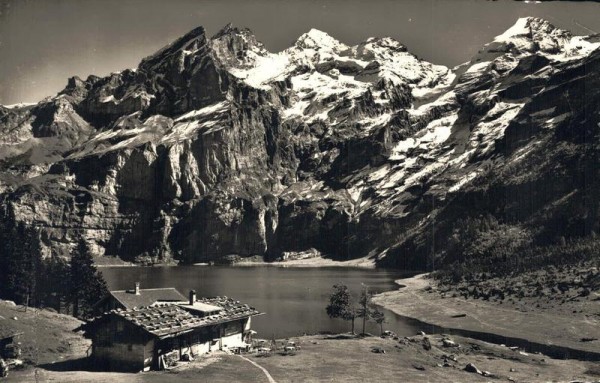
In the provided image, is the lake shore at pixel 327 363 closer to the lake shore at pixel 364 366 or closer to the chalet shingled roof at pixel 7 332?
the lake shore at pixel 364 366

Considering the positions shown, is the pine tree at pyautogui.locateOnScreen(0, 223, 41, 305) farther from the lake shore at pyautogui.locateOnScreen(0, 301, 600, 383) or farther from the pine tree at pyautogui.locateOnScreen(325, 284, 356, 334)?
the pine tree at pyautogui.locateOnScreen(325, 284, 356, 334)

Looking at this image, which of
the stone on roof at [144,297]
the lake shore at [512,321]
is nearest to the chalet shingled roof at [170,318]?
the stone on roof at [144,297]

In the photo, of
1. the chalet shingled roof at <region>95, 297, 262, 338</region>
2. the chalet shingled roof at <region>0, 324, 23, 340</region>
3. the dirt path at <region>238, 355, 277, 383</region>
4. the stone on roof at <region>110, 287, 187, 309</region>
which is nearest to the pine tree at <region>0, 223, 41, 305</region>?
the stone on roof at <region>110, 287, 187, 309</region>

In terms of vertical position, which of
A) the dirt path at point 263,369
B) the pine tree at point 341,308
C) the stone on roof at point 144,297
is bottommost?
the dirt path at point 263,369

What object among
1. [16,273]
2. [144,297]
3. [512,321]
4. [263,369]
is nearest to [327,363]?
[263,369]

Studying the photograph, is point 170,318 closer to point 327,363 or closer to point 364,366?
point 327,363

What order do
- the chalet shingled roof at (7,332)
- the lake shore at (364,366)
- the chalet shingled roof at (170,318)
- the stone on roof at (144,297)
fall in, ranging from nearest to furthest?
the lake shore at (364,366) → the chalet shingled roof at (170,318) → the chalet shingled roof at (7,332) → the stone on roof at (144,297)
